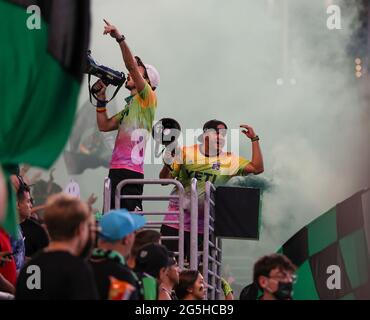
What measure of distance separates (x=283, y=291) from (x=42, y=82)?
6.79 ft

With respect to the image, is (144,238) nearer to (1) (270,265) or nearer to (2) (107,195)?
(1) (270,265)

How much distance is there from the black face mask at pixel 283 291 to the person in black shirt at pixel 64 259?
5.02ft

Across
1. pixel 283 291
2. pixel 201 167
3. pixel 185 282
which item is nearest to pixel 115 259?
pixel 283 291

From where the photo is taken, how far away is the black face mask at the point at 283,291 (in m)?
7.04

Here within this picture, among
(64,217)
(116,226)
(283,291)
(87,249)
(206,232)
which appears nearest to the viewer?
(64,217)

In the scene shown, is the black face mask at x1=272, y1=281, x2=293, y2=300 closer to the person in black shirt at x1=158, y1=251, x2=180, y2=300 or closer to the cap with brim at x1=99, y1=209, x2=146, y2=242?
the cap with brim at x1=99, y1=209, x2=146, y2=242

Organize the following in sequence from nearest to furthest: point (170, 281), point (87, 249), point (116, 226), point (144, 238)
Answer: point (87, 249), point (116, 226), point (144, 238), point (170, 281)

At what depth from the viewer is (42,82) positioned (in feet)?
25.3

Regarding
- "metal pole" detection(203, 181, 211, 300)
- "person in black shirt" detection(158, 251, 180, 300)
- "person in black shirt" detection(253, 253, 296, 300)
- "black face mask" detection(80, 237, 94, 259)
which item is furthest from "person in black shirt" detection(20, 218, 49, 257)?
"black face mask" detection(80, 237, 94, 259)

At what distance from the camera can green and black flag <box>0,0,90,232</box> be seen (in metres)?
7.11

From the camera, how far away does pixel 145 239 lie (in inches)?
308

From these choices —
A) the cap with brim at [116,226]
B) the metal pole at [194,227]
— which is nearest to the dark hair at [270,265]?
the cap with brim at [116,226]

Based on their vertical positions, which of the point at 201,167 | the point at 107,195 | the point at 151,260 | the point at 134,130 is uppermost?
the point at 134,130
